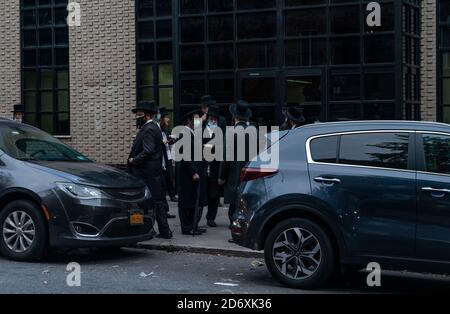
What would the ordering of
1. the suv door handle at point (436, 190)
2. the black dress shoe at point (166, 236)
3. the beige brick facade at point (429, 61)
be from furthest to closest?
the beige brick facade at point (429, 61)
the black dress shoe at point (166, 236)
the suv door handle at point (436, 190)

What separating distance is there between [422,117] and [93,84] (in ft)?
23.8

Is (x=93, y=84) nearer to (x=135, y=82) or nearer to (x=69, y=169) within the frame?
(x=135, y=82)

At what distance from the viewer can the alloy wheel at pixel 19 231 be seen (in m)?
8.70

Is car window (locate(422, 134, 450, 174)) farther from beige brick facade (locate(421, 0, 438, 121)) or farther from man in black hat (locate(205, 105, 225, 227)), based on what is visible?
beige brick facade (locate(421, 0, 438, 121))

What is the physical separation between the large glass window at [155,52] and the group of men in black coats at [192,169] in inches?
149

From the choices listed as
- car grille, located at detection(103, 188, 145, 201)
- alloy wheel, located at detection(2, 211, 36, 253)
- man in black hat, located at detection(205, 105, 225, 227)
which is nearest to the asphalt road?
alloy wheel, located at detection(2, 211, 36, 253)

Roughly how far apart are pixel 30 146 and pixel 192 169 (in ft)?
7.72

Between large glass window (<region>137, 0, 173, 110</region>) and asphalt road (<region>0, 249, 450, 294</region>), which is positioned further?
large glass window (<region>137, 0, 173, 110</region>)

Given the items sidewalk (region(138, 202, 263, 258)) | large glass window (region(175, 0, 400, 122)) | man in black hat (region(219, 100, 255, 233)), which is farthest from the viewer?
large glass window (region(175, 0, 400, 122))

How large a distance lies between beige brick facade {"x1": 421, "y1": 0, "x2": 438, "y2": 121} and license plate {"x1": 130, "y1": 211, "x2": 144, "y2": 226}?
6.36 m

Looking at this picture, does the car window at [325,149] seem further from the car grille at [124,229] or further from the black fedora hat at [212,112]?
the black fedora hat at [212,112]

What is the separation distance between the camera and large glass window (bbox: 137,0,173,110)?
15.2 metres

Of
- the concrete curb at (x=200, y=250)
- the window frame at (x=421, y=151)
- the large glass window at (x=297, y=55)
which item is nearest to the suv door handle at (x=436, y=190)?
the window frame at (x=421, y=151)
